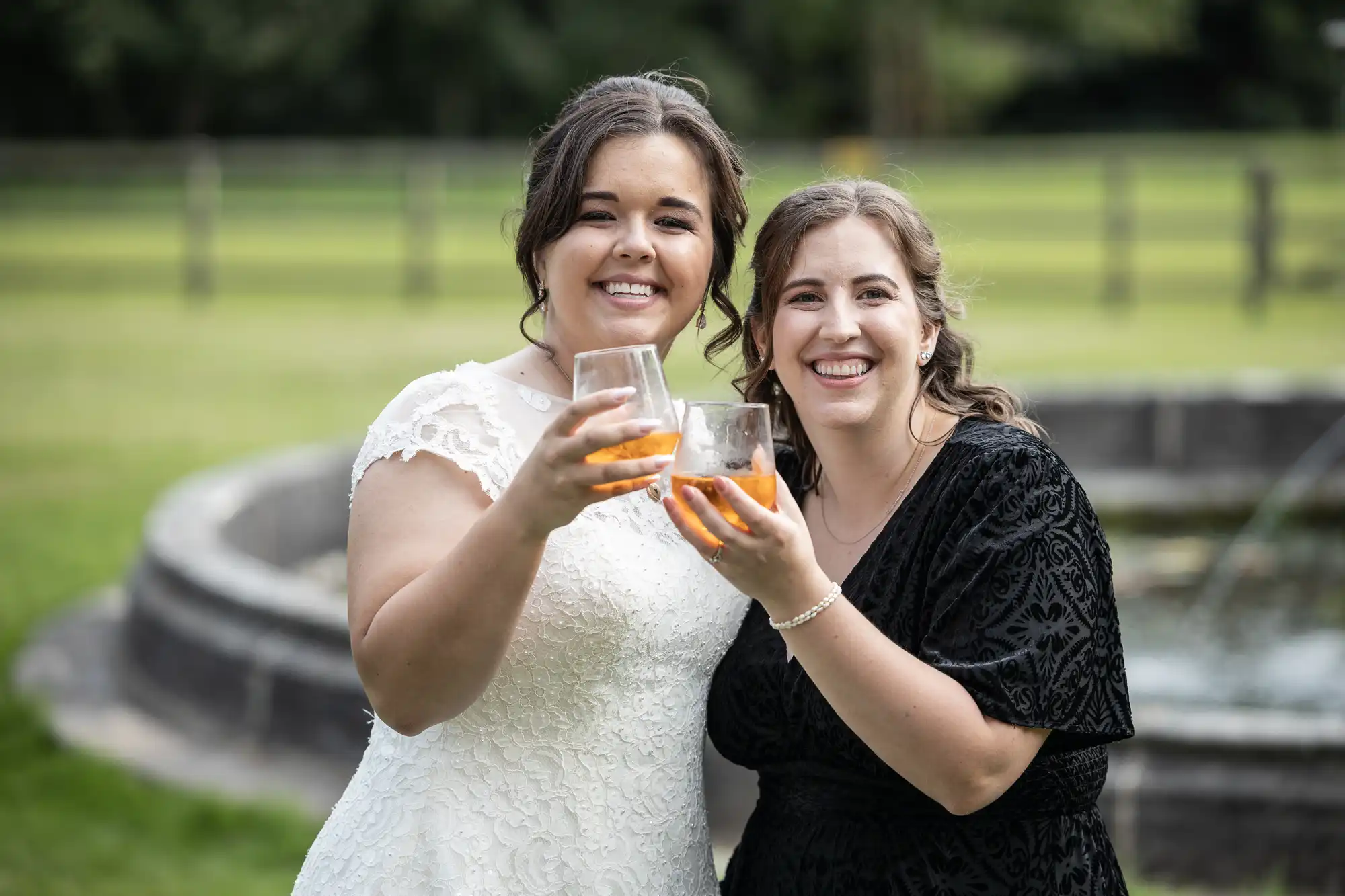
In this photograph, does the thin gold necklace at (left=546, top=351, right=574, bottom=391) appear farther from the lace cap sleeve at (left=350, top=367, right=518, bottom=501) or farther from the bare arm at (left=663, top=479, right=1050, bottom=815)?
the bare arm at (left=663, top=479, right=1050, bottom=815)

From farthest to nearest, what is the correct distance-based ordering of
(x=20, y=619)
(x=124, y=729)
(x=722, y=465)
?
(x=20, y=619) → (x=124, y=729) → (x=722, y=465)

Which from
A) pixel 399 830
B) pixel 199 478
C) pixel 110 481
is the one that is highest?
pixel 399 830

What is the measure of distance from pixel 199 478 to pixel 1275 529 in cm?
664

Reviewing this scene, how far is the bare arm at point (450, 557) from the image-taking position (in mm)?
2156

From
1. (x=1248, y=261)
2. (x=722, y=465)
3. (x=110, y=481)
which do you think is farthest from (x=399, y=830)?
(x=1248, y=261)

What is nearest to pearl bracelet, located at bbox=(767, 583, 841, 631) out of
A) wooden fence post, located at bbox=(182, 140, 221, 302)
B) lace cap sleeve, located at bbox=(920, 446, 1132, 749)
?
lace cap sleeve, located at bbox=(920, 446, 1132, 749)

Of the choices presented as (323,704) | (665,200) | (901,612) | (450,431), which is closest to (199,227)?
(323,704)

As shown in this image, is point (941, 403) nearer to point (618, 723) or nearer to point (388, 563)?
point (618, 723)

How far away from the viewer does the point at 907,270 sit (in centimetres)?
275

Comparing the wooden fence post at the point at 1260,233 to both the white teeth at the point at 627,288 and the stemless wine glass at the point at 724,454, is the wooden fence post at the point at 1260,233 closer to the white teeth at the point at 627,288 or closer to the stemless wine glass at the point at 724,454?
the white teeth at the point at 627,288

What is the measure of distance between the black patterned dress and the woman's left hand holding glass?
13.1 inches

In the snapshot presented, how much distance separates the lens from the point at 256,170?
2416 cm

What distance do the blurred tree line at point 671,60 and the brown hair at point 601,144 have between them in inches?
1389

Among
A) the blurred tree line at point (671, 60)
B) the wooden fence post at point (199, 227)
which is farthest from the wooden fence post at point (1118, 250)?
the blurred tree line at point (671, 60)
